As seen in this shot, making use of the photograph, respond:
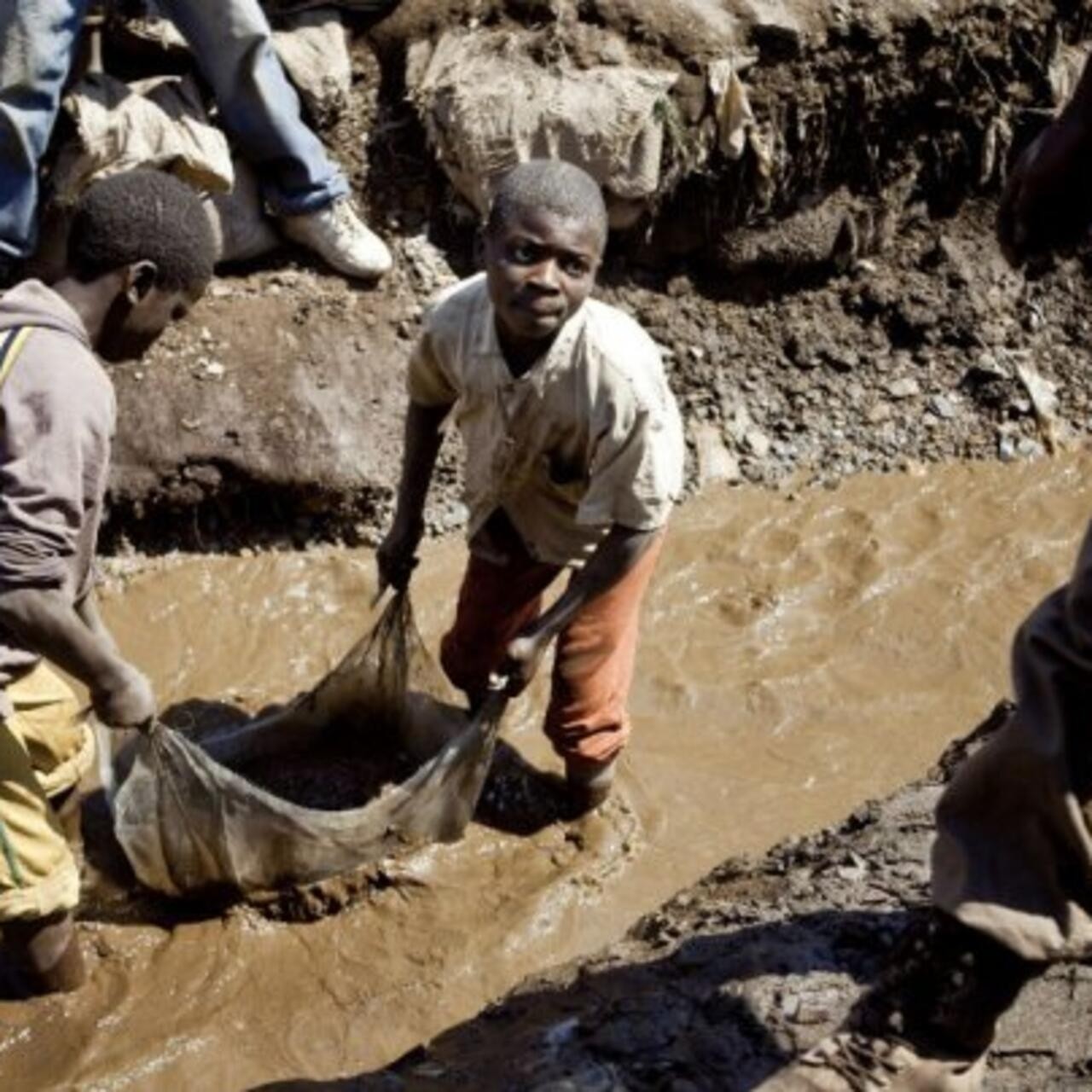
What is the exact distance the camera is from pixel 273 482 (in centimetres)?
496

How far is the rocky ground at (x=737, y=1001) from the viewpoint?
2695 mm

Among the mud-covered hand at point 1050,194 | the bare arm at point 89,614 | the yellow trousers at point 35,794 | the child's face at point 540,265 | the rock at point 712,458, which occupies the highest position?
the mud-covered hand at point 1050,194

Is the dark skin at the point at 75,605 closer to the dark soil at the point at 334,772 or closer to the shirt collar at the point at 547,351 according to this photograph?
the shirt collar at the point at 547,351

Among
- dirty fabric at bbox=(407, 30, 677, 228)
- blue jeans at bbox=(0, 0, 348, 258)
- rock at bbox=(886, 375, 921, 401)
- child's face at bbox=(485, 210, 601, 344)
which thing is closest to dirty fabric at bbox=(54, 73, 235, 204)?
blue jeans at bbox=(0, 0, 348, 258)

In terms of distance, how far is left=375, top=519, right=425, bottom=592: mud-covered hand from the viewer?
12.6 ft

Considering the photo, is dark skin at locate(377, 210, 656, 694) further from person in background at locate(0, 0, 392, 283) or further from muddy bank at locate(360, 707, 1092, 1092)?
person in background at locate(0, 0, 392, 283)

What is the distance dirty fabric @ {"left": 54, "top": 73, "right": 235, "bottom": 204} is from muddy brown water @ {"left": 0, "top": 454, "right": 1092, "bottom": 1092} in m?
1.18

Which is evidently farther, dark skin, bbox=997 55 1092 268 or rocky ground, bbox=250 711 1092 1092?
rocky ground, bbox=250 711 1092 1092

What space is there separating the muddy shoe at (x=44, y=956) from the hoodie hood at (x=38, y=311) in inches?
51.9

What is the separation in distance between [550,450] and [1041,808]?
160 centimetres

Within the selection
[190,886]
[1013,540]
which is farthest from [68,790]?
[1013,540]

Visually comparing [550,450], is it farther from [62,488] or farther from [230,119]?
[230,119]

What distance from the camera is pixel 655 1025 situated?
283 centimetres

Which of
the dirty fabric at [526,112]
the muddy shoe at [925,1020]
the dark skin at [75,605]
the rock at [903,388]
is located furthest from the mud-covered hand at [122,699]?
the rock at [903,388]
